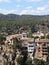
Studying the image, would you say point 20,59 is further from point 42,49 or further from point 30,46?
point 30,46

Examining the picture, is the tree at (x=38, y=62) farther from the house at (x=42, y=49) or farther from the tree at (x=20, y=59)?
the tree at (x=20, y=59)

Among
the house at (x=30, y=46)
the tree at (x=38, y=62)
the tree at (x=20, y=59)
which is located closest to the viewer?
the tree at (x=38, y=62)

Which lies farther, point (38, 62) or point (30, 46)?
point (30, 46)

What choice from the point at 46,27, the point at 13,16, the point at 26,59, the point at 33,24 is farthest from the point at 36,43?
the point at 13,16

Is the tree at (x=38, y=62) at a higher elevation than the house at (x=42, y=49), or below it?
below

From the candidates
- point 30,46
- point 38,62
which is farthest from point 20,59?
point 30,46

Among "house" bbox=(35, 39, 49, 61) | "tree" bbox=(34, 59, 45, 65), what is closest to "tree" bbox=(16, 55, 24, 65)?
"tree" bbox=(34, 59, 45, 65)

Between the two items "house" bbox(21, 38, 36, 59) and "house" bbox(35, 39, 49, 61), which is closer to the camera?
"house" bbox(35, 39, 49, 61)

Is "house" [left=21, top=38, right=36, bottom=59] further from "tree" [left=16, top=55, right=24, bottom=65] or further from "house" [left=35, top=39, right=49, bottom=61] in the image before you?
"tree" [left=16, top=55, right=24, bottom=65]

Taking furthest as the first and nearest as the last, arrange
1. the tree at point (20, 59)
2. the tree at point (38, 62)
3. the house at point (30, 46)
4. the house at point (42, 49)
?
1. the house at point (30, 46)
2. the house at point (42, 49)
3. the tree at point (20, 59)
4. the tree at point (38, 62)

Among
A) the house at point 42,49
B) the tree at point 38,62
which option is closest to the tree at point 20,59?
the tree at point 38,62

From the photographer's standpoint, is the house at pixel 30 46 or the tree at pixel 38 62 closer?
the tree at pixel 38 62
